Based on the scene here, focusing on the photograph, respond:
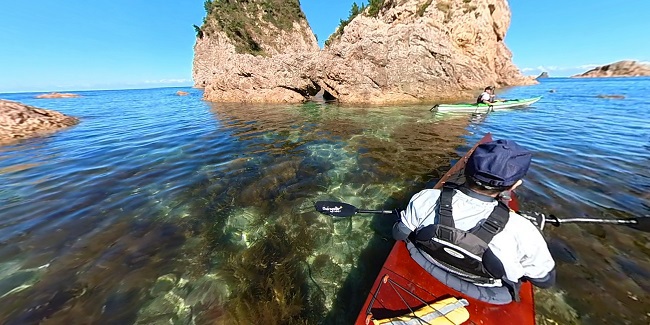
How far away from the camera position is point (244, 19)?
63.9 metres

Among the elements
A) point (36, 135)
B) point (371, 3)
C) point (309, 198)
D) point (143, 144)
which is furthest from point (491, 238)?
point (371, 3)

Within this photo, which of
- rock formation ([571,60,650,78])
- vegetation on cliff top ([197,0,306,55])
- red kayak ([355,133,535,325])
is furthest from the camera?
rock formation ([571,60,650,78])

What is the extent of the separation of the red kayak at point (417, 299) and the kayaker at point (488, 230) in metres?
0.10

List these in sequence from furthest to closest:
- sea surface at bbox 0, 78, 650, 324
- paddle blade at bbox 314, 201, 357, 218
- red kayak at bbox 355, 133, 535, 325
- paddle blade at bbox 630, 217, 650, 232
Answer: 1. paddle blade at bbox 314, 201, 357, 218
2. paddle blade at bbox 630, 217, 650, 232
3. sea surface at bbox 0, 78, 650, 324
4. red kayak at bbox 355, 133, 535, 325

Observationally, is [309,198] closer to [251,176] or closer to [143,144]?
[251,176]

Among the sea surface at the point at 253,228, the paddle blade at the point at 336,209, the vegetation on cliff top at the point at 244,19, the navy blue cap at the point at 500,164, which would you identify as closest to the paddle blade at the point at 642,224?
the sea surface at the point at 253,228

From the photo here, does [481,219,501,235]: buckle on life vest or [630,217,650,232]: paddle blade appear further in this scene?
[630,217,650,232]: paddle blade

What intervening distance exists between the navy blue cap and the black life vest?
0.27 metres

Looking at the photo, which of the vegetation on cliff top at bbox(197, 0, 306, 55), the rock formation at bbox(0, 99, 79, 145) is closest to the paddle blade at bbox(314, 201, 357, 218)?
the rock formation at bbox(0, 99, 79, 145)

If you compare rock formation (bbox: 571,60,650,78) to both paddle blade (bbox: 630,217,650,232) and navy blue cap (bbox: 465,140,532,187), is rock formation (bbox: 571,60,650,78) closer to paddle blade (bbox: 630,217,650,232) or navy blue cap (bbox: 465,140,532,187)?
paddle blade (bbox: 630,217,650,232)

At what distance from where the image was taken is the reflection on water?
340 cm

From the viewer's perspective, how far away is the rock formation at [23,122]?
12089 mm

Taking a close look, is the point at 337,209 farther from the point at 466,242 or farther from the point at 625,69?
the point at 625,69

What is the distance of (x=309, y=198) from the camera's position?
235 inches
